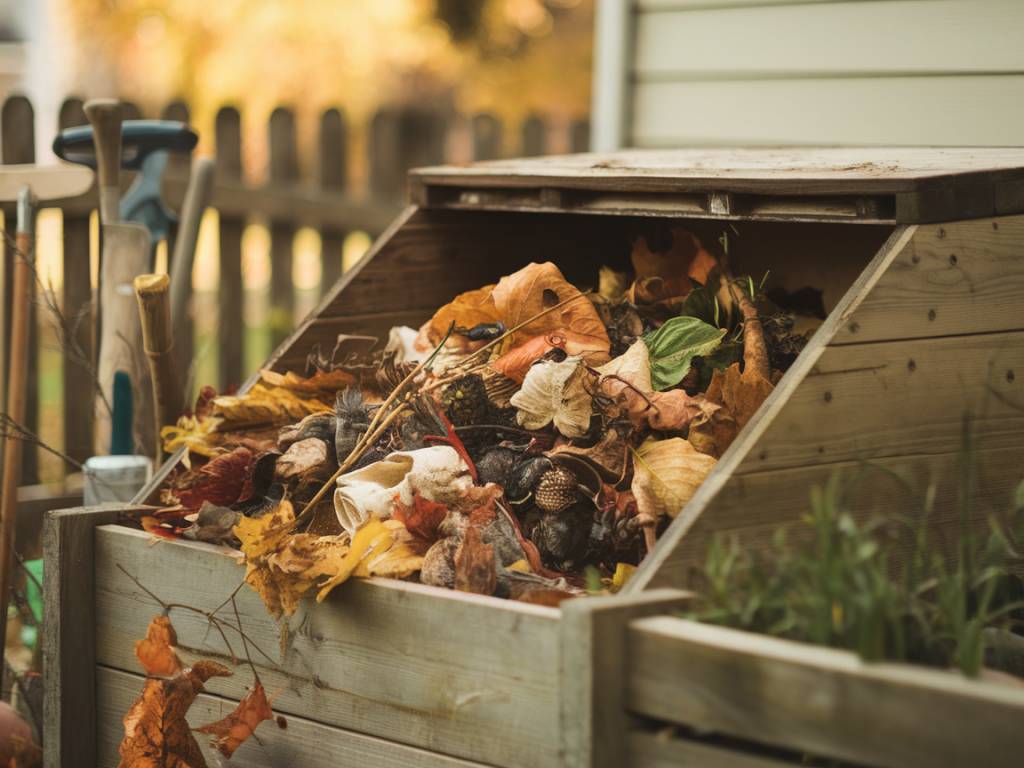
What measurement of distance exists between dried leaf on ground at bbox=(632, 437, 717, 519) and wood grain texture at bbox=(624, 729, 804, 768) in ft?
1.33

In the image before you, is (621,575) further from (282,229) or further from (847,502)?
(282,229)

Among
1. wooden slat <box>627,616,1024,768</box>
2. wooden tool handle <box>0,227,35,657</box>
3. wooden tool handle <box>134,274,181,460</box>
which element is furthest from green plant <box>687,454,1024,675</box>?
wooden tool handle <box>0,227,35,657</box>

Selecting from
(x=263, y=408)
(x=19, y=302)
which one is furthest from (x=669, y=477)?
(x=19, y=302)

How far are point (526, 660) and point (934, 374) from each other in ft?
2.41

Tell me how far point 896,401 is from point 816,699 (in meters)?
0.60

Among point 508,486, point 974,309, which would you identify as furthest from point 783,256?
point 508,486

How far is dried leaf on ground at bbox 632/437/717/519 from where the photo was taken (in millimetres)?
1870

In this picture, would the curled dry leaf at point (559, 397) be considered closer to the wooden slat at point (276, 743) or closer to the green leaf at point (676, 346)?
the green leaf at point (676, 346)

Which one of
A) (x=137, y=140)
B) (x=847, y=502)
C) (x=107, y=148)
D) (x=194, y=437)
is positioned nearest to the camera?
(x=847, y=502)

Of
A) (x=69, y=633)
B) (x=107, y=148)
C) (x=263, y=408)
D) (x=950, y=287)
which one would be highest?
(x=107, y=148)

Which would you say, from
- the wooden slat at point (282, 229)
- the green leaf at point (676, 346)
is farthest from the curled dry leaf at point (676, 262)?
the wooden slat at point (282, 229)

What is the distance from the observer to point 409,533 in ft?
6.27

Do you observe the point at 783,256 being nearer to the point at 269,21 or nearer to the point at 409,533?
the point at 409,533

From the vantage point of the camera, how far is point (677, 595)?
1.58m
